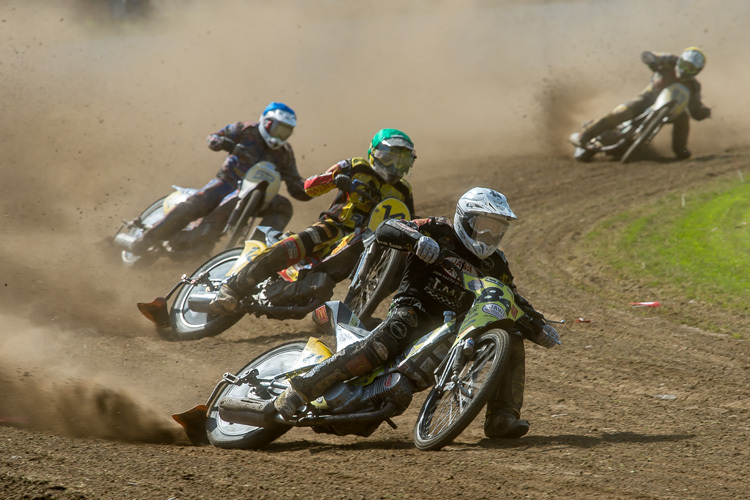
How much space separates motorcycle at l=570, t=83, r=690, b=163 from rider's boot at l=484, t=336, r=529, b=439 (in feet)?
41.4

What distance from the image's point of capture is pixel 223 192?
1190 cm

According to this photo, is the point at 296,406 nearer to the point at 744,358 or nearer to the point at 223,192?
the point at 744,358

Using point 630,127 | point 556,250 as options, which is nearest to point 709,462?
point 556,250

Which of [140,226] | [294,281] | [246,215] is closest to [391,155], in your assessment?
[294,281]

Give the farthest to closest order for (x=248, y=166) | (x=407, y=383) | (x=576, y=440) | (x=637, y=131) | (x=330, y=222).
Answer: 1. (x=637, y=131)
2. (x=248, y=166)
3. (x=330, y=222)
4. (x=576, y=440)
5. (x=407, y=383)

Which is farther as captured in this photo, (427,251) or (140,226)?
(140,226)

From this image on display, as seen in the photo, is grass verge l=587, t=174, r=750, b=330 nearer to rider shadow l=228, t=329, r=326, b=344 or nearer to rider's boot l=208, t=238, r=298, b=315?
rider shadow l=228, t=329, r=326, b=344

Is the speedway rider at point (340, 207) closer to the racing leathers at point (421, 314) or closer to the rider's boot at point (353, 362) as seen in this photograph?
the racing leathers at point (421, 314)

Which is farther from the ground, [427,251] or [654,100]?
[654,100]

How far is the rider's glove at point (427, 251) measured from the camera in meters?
5.71

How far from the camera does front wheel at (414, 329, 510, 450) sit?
537 centimetres

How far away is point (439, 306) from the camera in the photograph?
245 inches

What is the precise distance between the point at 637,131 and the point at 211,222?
10.2 meters

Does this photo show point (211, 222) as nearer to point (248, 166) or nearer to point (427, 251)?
point (248, 166)
